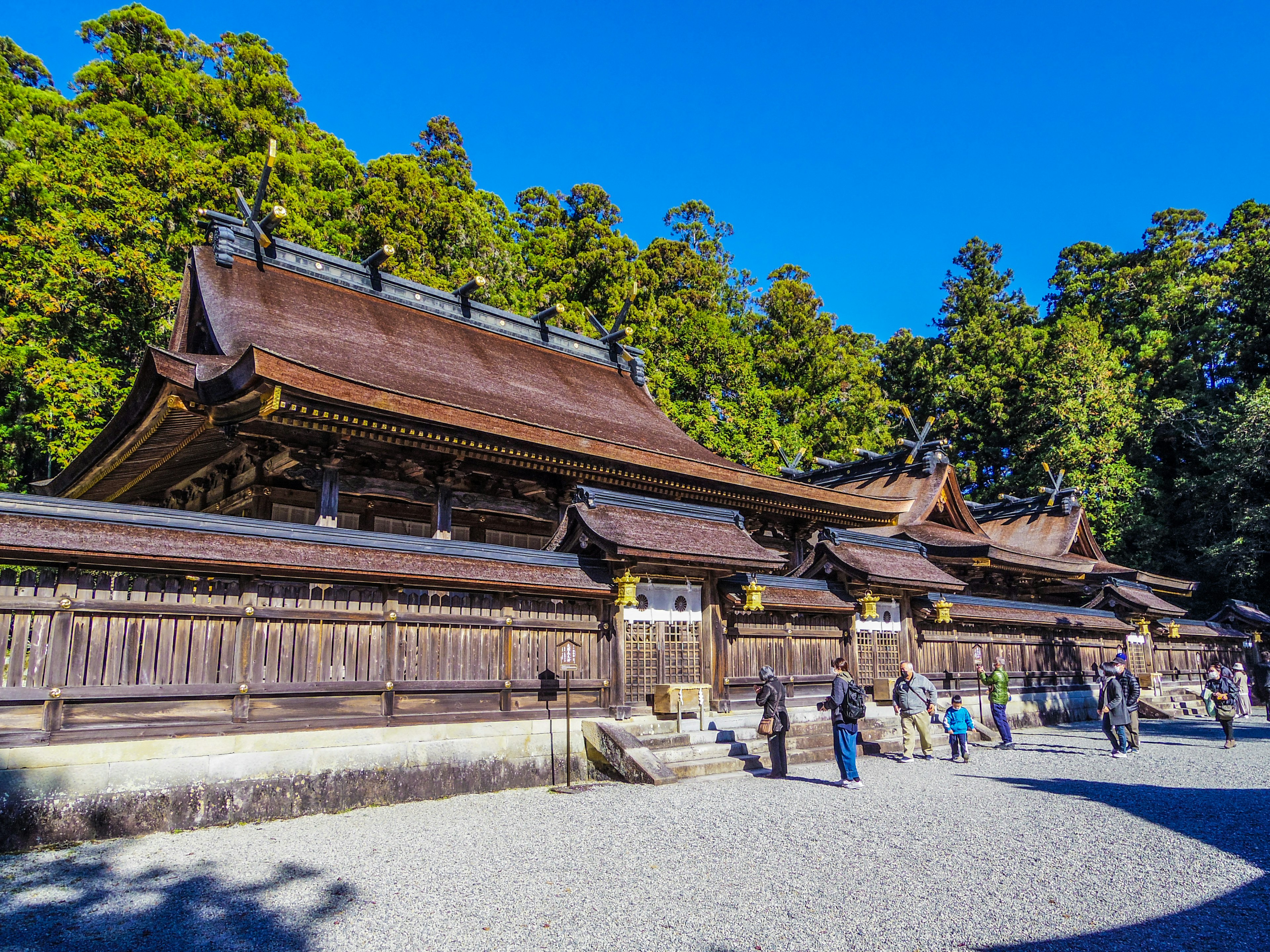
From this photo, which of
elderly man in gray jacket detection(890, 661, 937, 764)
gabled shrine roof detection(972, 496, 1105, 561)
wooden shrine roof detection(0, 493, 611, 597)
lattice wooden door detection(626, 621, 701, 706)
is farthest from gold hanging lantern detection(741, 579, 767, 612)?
gabled shrine roof detection(972, 496, 1105, 561)

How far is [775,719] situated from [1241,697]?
19076 millimetres

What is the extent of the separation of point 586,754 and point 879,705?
7.03 m

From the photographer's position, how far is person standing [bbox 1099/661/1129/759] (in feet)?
42.4

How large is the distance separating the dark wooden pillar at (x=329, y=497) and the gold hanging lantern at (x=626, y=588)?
4.30 metres

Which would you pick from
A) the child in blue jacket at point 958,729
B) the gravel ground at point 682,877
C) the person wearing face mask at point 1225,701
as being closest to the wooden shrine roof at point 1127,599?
the person wearing face mask at point 1225,701

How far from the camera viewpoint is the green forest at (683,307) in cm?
2100

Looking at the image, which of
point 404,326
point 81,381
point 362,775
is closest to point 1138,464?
point 404,326

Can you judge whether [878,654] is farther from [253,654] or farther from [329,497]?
Answer: [253,654]

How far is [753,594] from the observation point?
12.3 metres

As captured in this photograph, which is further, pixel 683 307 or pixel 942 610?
pixel 683 307

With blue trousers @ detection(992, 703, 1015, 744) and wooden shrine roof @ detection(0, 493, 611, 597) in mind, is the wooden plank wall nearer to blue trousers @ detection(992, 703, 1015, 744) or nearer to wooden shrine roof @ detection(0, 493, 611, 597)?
wooden shrine roof @ detection(0, 493, 611, 597)

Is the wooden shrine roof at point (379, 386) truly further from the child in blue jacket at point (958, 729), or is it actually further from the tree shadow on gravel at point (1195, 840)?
the tree shadow on gravel at point (1195, 840)

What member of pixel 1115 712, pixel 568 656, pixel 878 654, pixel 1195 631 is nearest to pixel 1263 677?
pixel 1195 631

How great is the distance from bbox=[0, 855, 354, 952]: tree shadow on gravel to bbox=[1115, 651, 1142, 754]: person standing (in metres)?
12.9
